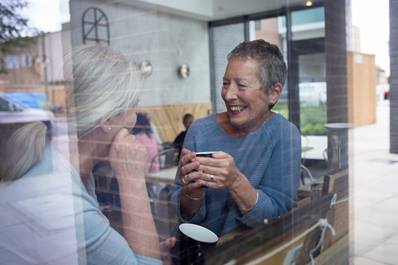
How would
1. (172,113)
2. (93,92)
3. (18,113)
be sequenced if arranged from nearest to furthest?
(93,92) < (18,113) < (172,113)

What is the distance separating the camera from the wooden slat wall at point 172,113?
892mm

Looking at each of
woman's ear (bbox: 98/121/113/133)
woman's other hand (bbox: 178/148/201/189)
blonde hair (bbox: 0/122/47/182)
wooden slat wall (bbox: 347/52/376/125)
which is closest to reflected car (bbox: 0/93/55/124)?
blonde hair (bbox: 0/122/47/182)

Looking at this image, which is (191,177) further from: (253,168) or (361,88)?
(361,88)

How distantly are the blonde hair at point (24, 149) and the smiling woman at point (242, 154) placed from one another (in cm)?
35

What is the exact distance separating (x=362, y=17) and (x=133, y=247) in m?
0.82

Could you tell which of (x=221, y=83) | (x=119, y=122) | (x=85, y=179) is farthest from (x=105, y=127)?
(x=221, y=83)

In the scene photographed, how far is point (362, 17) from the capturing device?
97 cm

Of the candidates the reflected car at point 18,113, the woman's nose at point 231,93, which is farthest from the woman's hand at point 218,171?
the reflected car at point 18,113

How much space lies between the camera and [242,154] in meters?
0.72

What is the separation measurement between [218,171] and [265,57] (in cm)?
24

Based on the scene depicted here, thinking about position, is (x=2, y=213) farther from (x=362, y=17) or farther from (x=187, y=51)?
(x=362, y=17)

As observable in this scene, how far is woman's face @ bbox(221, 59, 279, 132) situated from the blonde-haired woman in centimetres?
23

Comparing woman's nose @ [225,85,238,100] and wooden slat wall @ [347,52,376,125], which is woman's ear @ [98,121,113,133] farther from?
wooden slat wall @ [347,52,376,125]

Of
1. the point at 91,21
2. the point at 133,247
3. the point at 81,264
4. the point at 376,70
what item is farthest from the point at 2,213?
the point at 376,70
